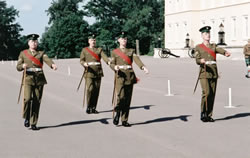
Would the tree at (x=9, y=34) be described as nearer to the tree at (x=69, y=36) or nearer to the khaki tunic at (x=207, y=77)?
the tree at (x=69, y=36)

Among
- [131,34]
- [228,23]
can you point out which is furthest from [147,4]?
[228,23]

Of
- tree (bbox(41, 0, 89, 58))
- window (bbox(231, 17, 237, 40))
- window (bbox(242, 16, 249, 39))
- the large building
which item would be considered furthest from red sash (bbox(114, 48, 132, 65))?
tree (bbox(41, 0, 89, 58))

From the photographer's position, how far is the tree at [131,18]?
356 feet

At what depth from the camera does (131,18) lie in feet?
366

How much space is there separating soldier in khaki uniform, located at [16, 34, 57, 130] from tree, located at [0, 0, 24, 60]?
120m

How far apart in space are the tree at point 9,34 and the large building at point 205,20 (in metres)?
46.0

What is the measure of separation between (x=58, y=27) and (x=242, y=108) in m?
101

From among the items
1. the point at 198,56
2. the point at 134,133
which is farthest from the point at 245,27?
the point at 134,133

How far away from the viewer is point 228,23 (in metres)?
79.8

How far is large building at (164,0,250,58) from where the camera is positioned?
7594 centimetres

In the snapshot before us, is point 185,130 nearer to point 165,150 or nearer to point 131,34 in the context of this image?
point 165,150

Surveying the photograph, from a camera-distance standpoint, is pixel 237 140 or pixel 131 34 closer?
pixel 237 140

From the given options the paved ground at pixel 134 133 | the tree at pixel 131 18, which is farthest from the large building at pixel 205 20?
the paved ground at pixel 134 133

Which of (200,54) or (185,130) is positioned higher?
(200,54)
